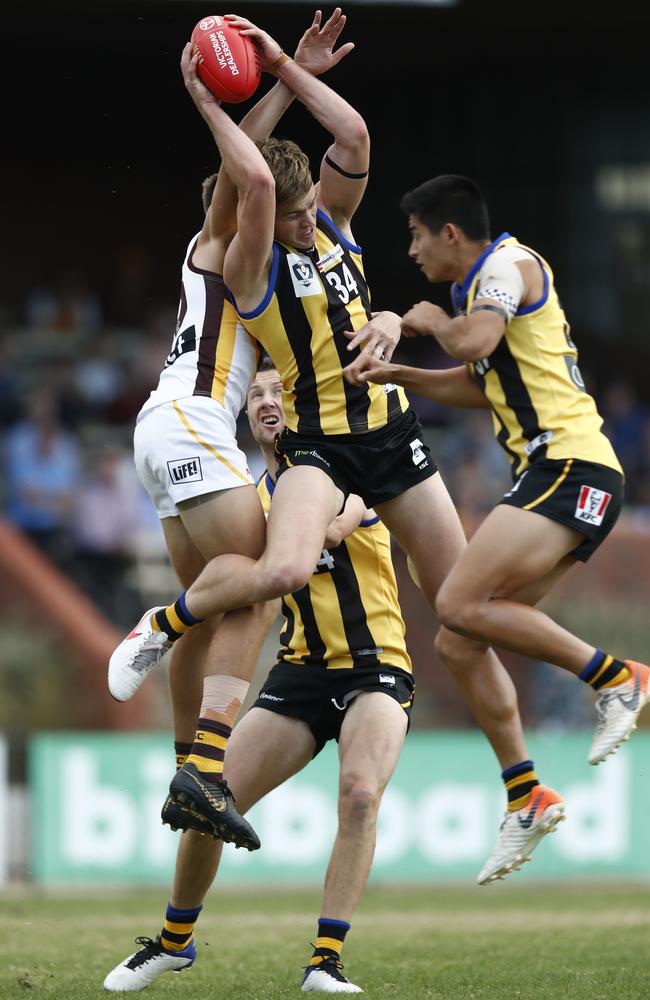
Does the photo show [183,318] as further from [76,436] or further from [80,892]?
[76,436]

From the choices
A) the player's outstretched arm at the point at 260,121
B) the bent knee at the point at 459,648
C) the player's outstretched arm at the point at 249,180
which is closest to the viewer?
the player's outstretched arm at the point at 249,180

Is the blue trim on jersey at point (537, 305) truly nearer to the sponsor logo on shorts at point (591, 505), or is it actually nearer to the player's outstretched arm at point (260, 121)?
the sponsor logo on shorts at point (591, 505)

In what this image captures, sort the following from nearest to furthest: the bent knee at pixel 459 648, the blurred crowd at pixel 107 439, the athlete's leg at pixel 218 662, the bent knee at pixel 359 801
A: the athlete's leg at pixel 218 662
the bent knee at pixel 359 801
the bent knee at pixel 459 648
the blurred crowd at pixel 107 439

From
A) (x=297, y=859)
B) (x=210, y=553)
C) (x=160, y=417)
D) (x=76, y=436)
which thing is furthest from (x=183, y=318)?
(x=76, y=436)

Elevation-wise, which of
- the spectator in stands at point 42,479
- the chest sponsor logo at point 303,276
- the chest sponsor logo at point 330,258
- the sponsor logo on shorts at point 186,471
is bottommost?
the sponsor logo on shorts at point 186,471

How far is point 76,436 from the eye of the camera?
1620 cm

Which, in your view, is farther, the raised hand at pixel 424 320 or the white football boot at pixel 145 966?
the raised hand at pixel 424 320

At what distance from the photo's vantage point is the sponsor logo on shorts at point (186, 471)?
652cm

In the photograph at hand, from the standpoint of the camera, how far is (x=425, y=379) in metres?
7.16

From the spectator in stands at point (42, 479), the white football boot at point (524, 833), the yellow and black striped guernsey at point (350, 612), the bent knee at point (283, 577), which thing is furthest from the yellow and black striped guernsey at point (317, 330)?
the spectator in stands at point (42, 479)

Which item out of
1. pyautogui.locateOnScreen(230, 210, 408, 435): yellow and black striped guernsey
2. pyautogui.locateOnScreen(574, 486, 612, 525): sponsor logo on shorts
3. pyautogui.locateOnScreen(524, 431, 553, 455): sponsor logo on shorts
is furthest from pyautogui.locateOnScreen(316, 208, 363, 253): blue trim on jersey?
pyautogui.locateOnScreen(574, 486, 612, 525): sponsor logo on shorts

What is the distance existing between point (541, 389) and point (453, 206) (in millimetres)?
943

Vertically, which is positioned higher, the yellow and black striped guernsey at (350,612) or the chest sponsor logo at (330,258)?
the chest sponsor logo at (330,258)

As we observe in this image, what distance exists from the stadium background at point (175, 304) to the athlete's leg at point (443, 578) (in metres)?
5.65
